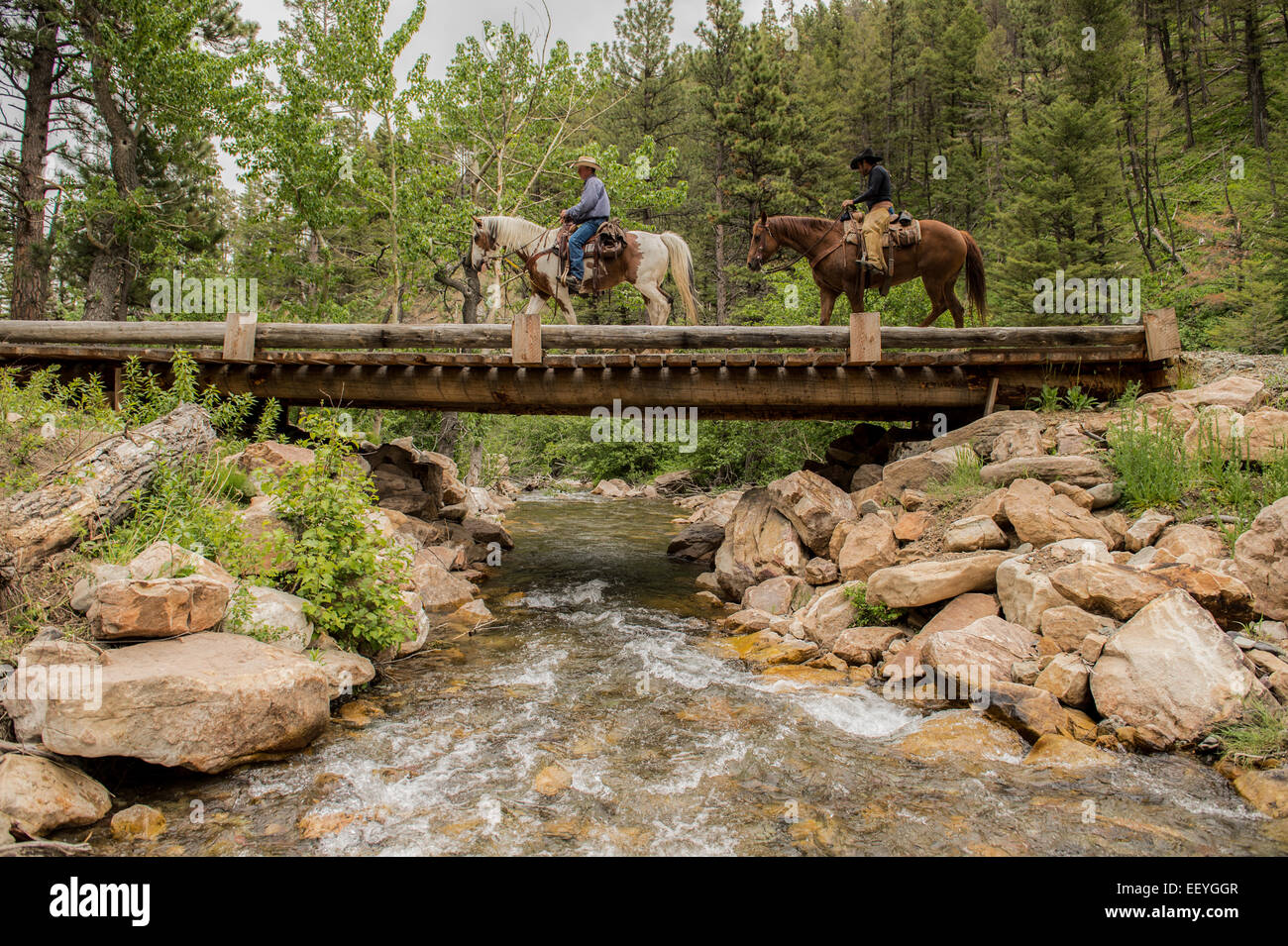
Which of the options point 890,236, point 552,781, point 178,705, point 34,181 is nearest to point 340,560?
point 178,705

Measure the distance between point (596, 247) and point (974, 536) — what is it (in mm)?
7567

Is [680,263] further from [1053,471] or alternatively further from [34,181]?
[34,181]

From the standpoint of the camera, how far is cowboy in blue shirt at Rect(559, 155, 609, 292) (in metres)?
11.1

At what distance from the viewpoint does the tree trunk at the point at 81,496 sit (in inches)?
199

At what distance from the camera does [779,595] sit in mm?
8539

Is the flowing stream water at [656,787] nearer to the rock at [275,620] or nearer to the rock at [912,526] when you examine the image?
the rock at [275,620]

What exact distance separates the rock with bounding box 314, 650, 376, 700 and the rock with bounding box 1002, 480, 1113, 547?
20.7 ft

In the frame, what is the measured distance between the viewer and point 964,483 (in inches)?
324

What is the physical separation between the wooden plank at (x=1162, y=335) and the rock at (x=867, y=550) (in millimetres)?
4482

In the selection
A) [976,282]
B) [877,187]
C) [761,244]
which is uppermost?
[877,187]

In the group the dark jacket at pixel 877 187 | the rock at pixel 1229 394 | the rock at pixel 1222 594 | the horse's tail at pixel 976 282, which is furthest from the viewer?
the horse's tail at pixel 976 282

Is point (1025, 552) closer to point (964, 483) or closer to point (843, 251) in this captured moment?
point (964, 483)

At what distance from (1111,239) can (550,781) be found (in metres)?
26.0

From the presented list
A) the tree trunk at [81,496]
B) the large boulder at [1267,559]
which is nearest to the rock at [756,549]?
the large boulder at [1267,559]
